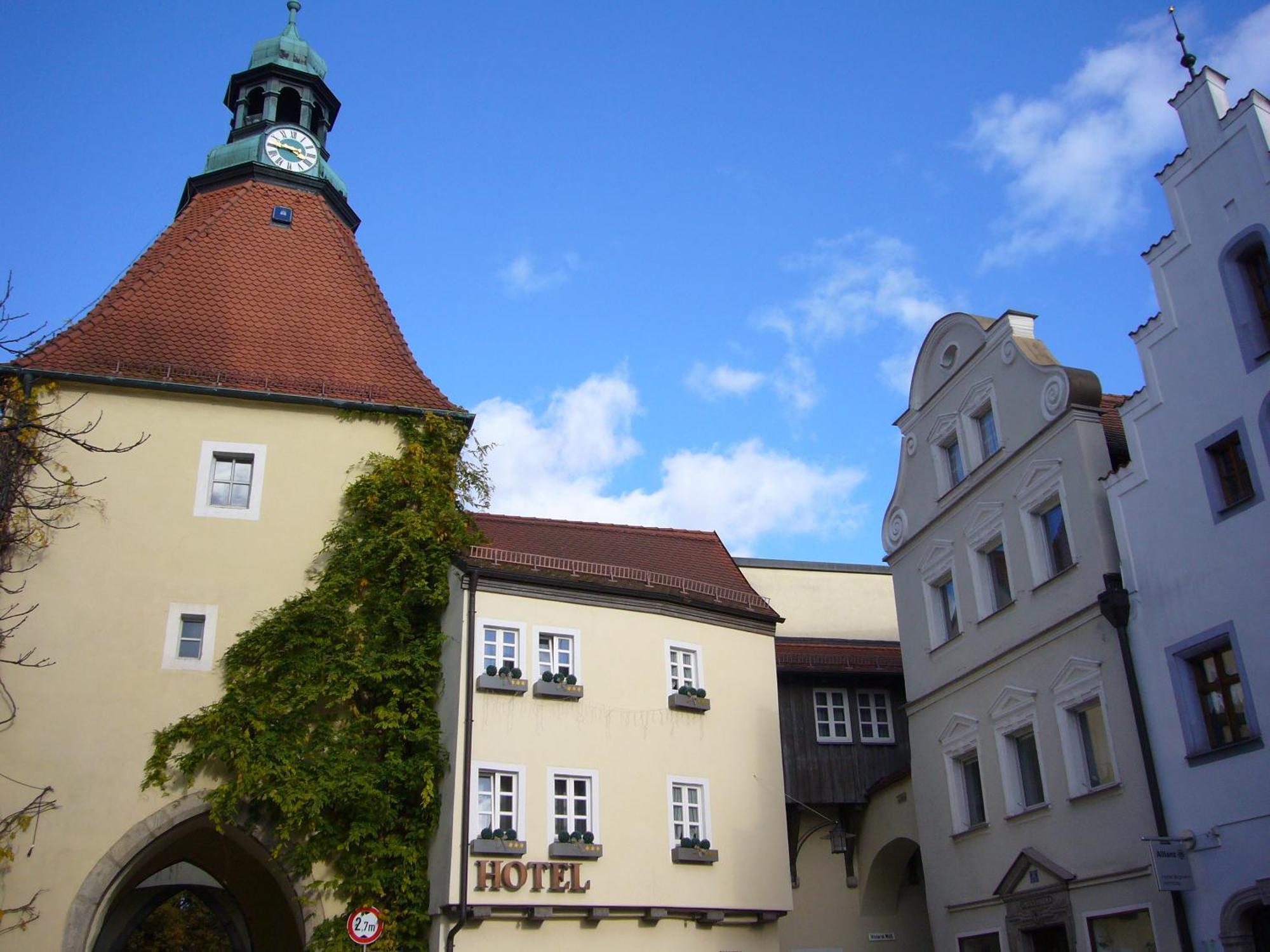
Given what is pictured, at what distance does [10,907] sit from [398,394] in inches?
442

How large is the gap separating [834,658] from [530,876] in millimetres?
9988

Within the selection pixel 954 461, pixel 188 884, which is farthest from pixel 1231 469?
pixel 188 884

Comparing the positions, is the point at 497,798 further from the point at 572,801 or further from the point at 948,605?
the point at 948,605

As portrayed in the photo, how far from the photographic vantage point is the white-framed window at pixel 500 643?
19.9 metres

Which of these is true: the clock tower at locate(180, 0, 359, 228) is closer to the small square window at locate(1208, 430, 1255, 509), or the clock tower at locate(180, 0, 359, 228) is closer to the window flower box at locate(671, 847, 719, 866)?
the window flower box at locate(671, 847, 719, 866)

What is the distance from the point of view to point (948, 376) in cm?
2217

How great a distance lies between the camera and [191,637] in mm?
20734

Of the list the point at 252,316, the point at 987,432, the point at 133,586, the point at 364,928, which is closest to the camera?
the point at 364,928

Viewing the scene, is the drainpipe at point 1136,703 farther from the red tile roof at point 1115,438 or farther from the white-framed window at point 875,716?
the white-framed window at point 875,716

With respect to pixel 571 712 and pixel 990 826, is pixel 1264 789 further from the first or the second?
pixel 571 712

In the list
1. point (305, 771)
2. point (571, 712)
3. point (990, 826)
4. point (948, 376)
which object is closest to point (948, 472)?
point (948, 376)

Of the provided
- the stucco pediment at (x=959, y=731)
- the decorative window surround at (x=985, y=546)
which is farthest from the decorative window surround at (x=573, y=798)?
the decorative window surround at (x=985, y=546)

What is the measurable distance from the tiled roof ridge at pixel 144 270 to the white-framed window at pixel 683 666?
12813 millimetres

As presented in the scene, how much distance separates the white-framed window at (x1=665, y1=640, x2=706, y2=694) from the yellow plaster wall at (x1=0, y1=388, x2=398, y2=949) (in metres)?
6.89
